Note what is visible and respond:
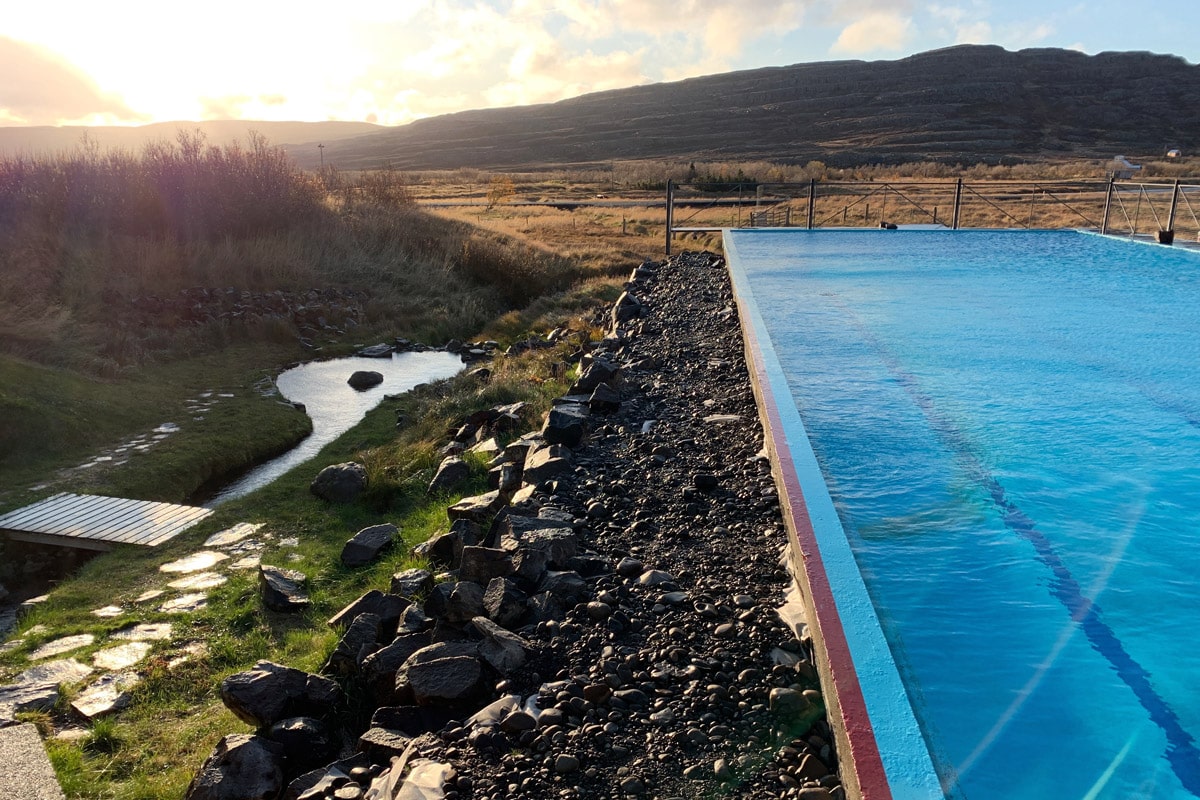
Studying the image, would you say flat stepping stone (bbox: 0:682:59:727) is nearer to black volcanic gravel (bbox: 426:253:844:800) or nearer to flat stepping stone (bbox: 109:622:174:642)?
flat stepping stone (bbox: 109:622:174:642)

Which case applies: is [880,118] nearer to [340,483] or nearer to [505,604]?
[340,483]

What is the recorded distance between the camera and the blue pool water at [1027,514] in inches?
135

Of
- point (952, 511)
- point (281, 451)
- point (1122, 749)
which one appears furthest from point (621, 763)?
point (281, 451)

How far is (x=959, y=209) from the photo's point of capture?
81.1ft

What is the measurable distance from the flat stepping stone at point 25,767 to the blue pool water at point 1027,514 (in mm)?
3740

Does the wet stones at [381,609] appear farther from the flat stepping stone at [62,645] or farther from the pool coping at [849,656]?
the pool coping at [849,656]

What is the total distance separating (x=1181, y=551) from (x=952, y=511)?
124 centimetres

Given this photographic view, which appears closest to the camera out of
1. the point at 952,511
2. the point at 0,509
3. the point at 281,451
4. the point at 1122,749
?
the point at 1122,749

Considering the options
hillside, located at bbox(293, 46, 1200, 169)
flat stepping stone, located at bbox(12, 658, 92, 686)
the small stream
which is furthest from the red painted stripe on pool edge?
hillside, located at bbox(293, 46, 1200, 169)

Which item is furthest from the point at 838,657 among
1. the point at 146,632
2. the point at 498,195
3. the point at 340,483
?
the point at 498,195

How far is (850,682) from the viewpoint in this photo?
3.06 meters

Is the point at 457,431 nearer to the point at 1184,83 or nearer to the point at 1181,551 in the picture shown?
the point at 1181,551

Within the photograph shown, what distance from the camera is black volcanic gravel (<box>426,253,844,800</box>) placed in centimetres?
297

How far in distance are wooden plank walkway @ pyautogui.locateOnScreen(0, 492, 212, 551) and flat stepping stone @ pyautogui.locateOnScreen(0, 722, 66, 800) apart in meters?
3.14
